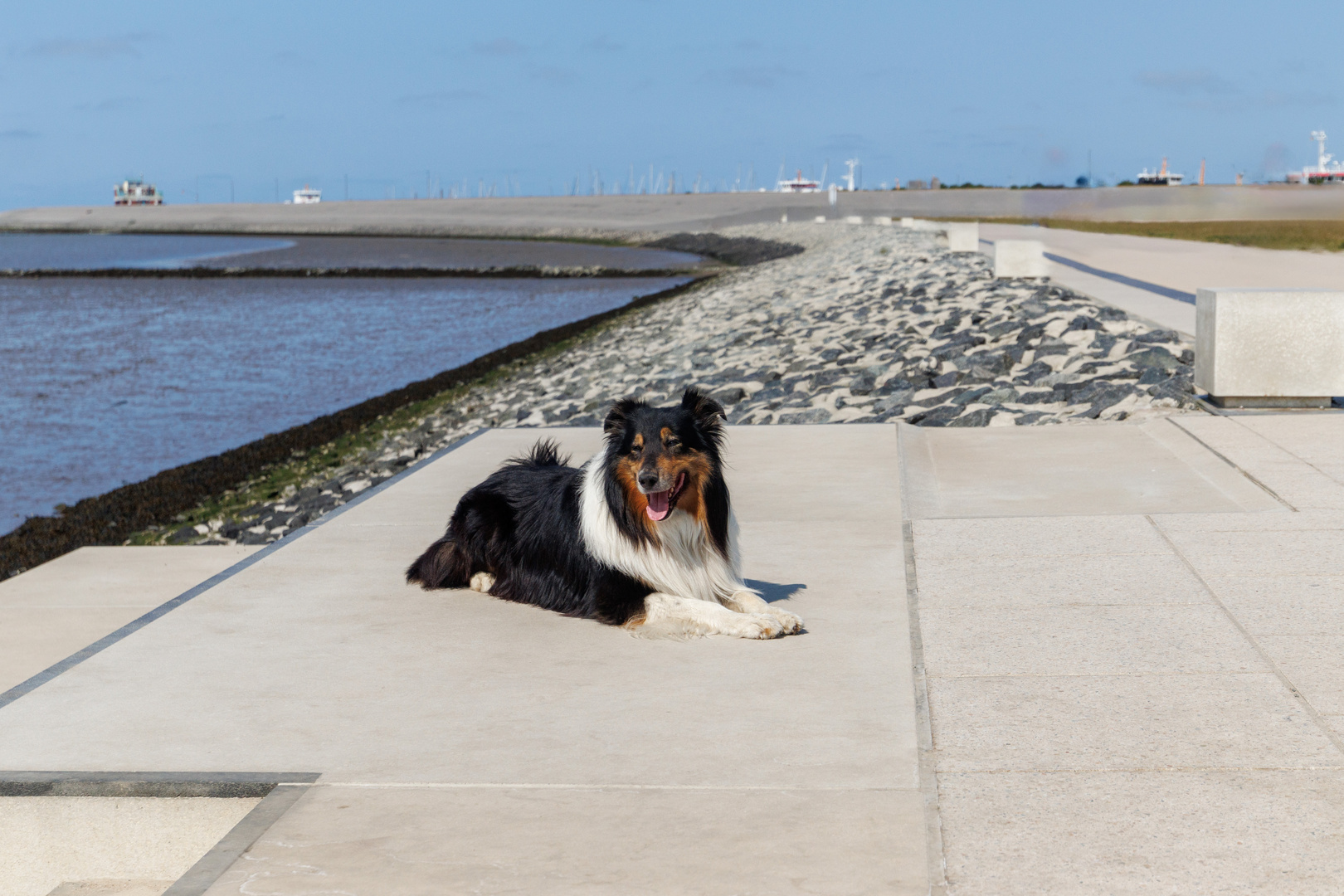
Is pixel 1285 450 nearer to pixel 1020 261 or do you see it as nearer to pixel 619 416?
pixel 619 416

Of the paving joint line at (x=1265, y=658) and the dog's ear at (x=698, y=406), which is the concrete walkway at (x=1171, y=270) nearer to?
the paving joint line at (x=1265, y=658)

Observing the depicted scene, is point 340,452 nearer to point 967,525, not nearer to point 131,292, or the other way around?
point 967,525

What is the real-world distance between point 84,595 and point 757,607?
178 inches

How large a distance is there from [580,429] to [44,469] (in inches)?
370

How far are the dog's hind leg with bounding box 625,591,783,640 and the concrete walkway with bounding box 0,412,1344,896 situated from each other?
0.27 feet

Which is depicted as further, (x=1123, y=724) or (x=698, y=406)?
(x=698, y=406)

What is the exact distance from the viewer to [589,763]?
407 centimetres

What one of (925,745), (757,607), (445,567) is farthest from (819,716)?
(445,567)

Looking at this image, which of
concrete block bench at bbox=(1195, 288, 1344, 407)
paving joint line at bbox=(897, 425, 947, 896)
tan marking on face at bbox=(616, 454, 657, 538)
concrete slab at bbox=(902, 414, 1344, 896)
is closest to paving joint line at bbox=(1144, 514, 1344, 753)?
concrete slab at bbox=(902, 414, 1344, 896)

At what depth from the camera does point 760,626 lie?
Result: 5363 millimetres

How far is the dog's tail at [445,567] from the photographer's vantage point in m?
6.41

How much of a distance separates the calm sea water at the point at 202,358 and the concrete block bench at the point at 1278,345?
12078mm

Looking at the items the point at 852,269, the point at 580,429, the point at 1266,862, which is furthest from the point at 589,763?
the point at 852,269

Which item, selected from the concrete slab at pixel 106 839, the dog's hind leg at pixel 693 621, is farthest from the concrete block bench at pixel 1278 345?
the concrete slab at pixel 106 839
